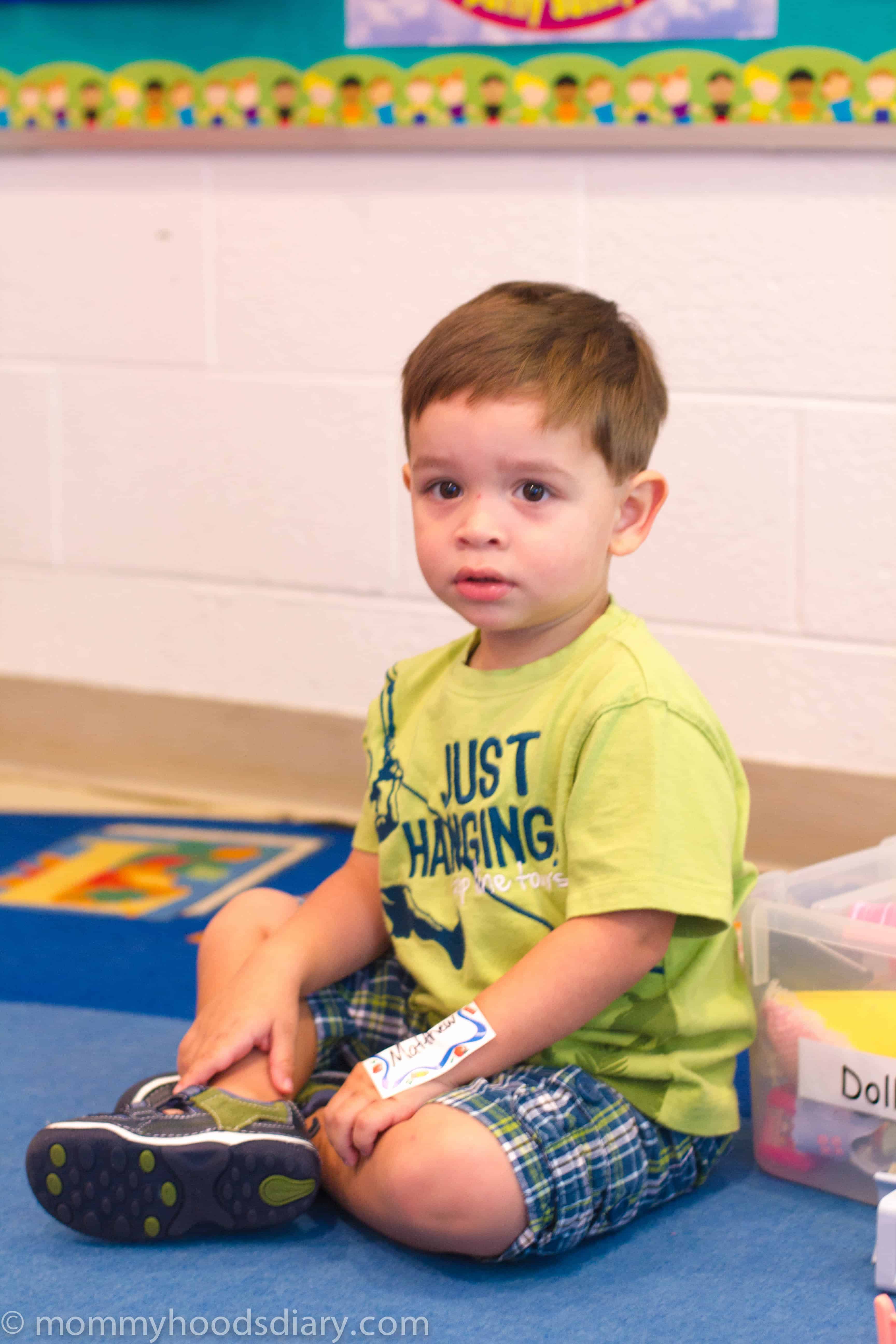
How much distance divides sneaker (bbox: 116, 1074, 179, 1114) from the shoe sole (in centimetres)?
7

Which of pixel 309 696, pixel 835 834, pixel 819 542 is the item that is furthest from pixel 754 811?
pixel 309 696

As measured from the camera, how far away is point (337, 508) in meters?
1.85

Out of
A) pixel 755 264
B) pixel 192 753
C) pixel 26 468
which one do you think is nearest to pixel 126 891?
pixel 192 753

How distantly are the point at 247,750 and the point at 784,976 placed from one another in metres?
1.05

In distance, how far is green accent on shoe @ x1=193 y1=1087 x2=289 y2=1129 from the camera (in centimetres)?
94

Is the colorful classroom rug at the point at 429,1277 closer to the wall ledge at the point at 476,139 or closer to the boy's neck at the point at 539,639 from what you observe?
the boy's neck at the point at 539,639

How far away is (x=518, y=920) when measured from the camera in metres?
0.97

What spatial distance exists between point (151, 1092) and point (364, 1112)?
0.20 m

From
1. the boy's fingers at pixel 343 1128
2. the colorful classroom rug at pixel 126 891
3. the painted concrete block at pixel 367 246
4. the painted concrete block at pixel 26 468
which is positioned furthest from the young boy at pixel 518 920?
the painted concrete block at pixel 26 468

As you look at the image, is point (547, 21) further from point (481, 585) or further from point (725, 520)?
point (481, 585)

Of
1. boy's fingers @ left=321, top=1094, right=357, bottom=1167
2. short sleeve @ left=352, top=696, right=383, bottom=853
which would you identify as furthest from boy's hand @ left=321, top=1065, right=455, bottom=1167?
short sleeve @ left=352, top=696, right=383, bottom=853

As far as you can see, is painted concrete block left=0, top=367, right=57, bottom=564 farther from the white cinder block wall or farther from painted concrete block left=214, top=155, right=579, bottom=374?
painted concrete block left=214, top=155, right=579, bottom=374

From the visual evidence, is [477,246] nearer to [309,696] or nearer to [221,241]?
[221,241]

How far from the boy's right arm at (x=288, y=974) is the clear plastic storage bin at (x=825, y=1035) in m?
0.27
